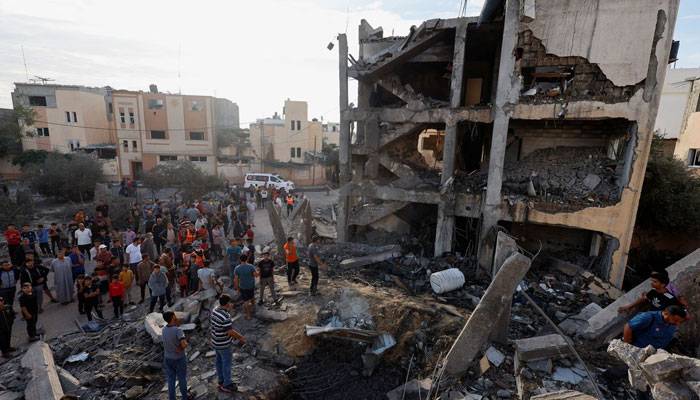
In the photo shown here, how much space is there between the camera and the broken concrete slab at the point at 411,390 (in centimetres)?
606

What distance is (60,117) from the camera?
30062mm

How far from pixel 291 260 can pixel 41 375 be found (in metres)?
5.07

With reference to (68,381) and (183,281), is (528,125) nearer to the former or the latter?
(183,281)

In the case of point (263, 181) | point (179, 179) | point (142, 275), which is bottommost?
point (142, 275)

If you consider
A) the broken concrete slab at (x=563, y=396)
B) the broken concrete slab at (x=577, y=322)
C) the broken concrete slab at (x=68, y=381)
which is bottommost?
the broken concrete slab at (x=68, y=381)

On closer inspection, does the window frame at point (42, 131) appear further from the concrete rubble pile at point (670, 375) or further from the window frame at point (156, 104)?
the concrete rubble pile at point (670, 375)

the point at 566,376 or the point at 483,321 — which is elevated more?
Answer: the point at 483,321

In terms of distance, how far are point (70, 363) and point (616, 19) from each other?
1515 cm

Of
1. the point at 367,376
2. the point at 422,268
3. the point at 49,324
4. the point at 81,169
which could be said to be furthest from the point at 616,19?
the point at 81,169

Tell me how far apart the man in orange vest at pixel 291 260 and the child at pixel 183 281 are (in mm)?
2636

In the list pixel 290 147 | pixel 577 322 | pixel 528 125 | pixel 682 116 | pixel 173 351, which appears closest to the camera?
pixel 173 351

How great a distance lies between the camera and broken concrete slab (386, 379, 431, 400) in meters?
6.06

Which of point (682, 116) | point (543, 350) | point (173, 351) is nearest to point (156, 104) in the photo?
point (173, 351)

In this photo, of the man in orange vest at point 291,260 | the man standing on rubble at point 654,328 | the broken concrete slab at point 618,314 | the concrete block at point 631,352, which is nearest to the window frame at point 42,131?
the man in orange vest at point 291,260
